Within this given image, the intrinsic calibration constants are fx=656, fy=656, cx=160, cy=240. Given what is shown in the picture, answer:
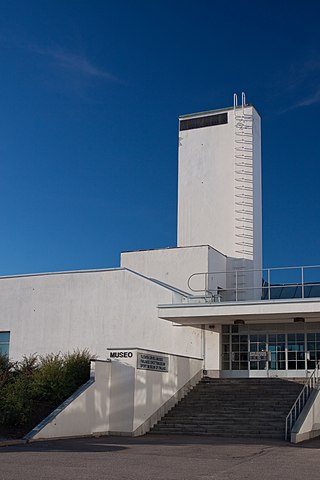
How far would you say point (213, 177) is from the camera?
3350 cm

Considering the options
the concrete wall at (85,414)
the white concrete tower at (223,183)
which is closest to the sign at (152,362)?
the concrete wall at (85,414)

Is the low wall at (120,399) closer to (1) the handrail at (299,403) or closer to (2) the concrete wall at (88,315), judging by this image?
(1) the handrail at (299,403)

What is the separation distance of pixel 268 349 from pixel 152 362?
24.9ft

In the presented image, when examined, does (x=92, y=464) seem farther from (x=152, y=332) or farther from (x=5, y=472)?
(x=152, y=332)

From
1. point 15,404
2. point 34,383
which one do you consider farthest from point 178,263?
point 15,404

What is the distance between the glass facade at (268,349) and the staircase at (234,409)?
232cm

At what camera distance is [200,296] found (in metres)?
27.3

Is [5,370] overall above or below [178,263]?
below

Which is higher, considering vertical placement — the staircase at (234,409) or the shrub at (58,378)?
the shrub at (58,378)

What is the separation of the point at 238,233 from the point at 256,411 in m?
12.2

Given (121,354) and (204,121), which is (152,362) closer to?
(121,354)

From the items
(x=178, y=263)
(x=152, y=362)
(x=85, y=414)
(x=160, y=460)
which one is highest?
(x=178, y=263)

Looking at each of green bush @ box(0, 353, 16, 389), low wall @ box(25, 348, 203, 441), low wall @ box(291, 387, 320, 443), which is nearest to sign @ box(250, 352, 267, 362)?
low wall @ box(291, 387, 320, 443)

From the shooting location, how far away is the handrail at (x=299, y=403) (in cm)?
1925
